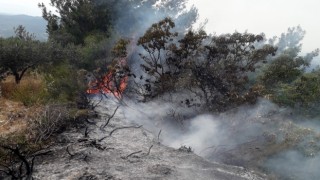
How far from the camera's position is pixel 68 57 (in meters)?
15.9

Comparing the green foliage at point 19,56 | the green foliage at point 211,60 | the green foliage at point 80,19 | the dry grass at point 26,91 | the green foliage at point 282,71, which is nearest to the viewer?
the dry grass at point 26,91

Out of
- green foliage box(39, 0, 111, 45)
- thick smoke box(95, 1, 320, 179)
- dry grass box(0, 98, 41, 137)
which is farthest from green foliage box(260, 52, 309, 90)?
green foliage box(39, 0, 111, 45)

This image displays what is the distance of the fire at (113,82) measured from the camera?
12672 mm

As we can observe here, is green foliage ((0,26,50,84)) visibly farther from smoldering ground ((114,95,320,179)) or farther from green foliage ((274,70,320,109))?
green foliage ((274,70,320,109))

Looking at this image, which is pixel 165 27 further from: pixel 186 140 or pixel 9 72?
pixel 9 72

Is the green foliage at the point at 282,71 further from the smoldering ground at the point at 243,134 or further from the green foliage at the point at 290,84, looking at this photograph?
the smoldering ground at the point at 243,134

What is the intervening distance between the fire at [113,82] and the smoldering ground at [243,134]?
770 millimetres

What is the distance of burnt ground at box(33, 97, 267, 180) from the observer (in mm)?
7574

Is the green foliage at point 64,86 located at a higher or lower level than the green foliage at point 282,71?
lower

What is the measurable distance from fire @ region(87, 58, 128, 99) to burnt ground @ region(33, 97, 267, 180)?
8.99ft

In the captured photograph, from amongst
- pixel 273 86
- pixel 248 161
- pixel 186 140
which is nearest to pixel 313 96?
pixel 273 86

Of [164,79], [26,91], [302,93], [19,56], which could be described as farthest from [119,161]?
[19,56]

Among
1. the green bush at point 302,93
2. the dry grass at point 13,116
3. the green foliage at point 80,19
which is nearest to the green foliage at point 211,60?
the green bush at point 302,93

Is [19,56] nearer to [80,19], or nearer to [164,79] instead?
[164,79]
